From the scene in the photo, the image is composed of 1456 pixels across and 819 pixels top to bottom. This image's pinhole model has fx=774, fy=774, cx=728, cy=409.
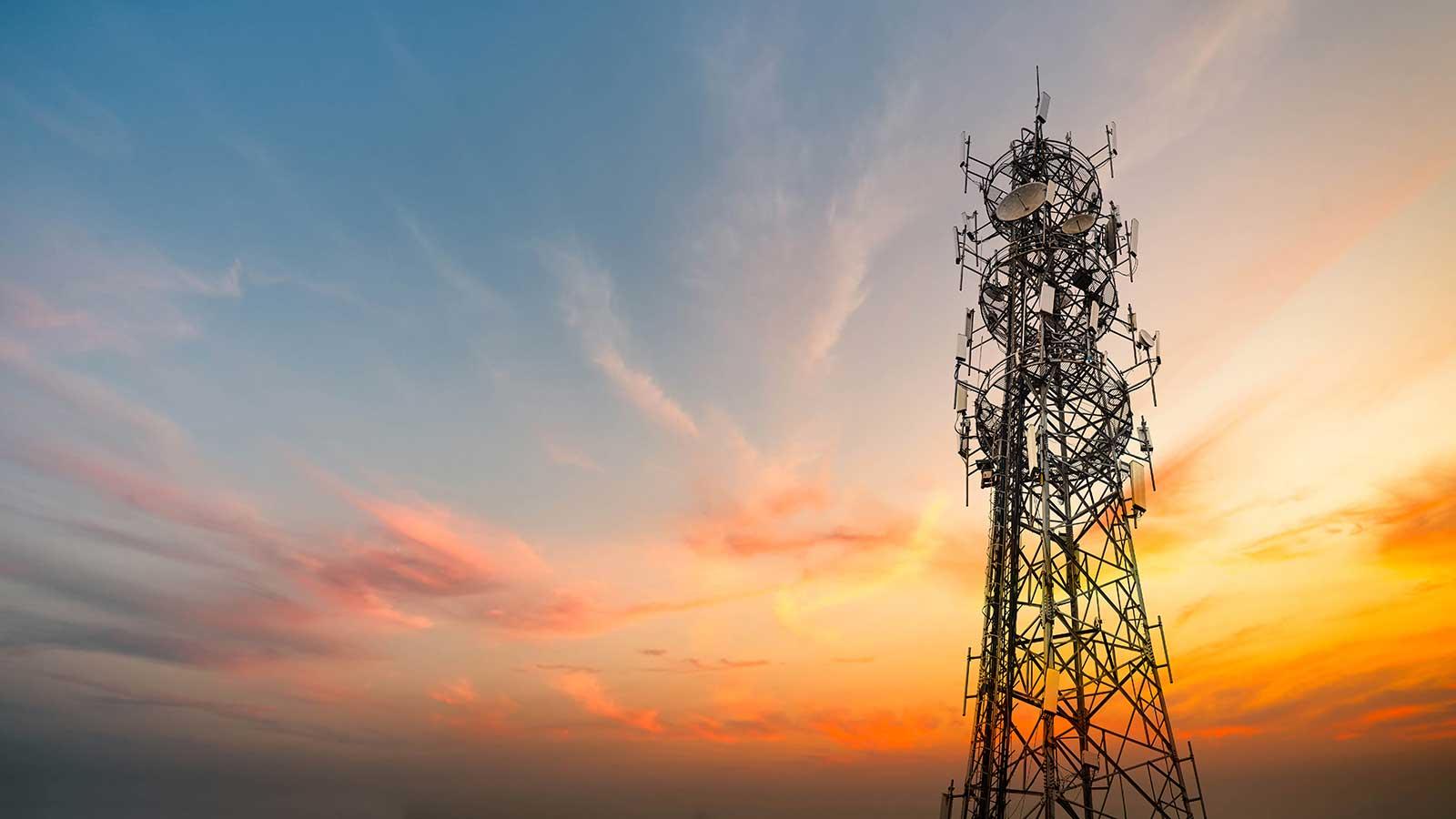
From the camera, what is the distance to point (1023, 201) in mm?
36219

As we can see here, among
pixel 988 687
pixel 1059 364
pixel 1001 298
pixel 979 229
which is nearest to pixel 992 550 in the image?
pixel 988 687

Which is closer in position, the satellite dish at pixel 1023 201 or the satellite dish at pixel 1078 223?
the satellite dish at pixel 1023 201

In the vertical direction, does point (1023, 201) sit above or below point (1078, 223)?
above

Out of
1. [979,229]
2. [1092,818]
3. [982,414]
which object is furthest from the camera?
[979,229]

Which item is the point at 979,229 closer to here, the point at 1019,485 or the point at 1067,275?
the point at 1067,275

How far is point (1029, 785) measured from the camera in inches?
1168

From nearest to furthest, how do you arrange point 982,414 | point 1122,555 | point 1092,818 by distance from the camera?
point 1092,818 → point 1122,555 → point 982,414

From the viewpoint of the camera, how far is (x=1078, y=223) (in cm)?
3647

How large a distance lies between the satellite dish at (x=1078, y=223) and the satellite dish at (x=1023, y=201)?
5.43 ft

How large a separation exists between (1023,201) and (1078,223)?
2889mm

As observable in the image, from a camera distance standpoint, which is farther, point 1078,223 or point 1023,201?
point 1078,223

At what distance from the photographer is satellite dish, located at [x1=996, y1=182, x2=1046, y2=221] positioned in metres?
35.9

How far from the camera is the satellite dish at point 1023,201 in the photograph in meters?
35.9

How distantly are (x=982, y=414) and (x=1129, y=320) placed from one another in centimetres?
803
